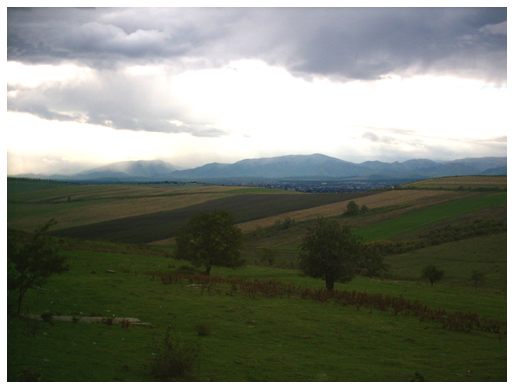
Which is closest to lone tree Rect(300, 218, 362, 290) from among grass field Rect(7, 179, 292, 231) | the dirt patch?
the dirt patch

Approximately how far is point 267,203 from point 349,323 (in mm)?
110634

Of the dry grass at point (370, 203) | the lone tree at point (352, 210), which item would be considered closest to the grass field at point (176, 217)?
the dry grass at point (370, 203)

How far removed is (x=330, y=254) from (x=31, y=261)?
24870 mm

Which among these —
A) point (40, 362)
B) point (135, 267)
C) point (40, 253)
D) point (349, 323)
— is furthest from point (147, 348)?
point (135, 267)

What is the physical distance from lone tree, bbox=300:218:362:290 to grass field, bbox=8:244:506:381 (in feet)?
27.3

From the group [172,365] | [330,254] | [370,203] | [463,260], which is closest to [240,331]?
[172,365]

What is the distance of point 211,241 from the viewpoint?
43219 millimetres

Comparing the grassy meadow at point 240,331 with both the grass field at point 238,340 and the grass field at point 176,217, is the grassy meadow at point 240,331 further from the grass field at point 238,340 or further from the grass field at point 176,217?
the grass field at point 176,217

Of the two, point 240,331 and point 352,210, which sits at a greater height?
point 352,210

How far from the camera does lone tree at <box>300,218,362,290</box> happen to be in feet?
126

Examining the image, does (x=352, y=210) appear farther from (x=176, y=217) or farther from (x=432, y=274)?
(x=432, y=274)

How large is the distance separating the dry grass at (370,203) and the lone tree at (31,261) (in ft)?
268

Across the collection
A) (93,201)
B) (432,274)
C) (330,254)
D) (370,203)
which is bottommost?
(432,274)

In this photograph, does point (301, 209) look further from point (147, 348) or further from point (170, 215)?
point (147, 348)
